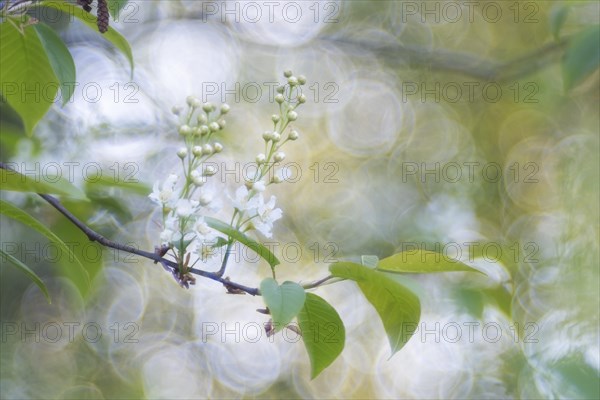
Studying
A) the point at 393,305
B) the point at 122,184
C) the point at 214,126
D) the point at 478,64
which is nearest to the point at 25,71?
the point at 122,184

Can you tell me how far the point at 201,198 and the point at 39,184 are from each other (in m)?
0.42

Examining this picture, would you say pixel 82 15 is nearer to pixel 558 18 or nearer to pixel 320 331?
pixel 320 331

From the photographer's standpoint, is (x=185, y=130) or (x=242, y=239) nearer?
(x=242, y=239)

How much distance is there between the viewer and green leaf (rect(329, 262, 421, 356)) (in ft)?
3.99

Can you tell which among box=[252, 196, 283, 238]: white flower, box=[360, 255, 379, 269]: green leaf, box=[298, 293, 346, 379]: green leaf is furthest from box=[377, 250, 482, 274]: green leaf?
box=[252, 196, 283, 238]: white flower

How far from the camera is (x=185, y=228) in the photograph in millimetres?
1325

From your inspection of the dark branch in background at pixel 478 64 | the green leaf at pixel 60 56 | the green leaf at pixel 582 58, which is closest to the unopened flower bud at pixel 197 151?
the green leaf at pixel 60 56

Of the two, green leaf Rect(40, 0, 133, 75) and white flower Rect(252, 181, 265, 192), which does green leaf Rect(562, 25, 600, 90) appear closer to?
white flower Rect(252, 181, 265, 192)

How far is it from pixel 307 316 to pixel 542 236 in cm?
393

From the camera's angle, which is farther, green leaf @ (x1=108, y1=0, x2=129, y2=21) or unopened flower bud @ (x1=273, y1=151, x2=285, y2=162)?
unopened flower bud @ (x1=273, y1=151, x2=285, y2=162)

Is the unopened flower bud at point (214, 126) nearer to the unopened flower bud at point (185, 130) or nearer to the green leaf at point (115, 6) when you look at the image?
the unopened flower bud at point (185, 130)

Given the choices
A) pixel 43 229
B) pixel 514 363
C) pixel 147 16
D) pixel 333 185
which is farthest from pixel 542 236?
pixel 43 229

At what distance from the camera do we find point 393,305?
49.6 inches

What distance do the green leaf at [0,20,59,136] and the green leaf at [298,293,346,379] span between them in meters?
0.68
